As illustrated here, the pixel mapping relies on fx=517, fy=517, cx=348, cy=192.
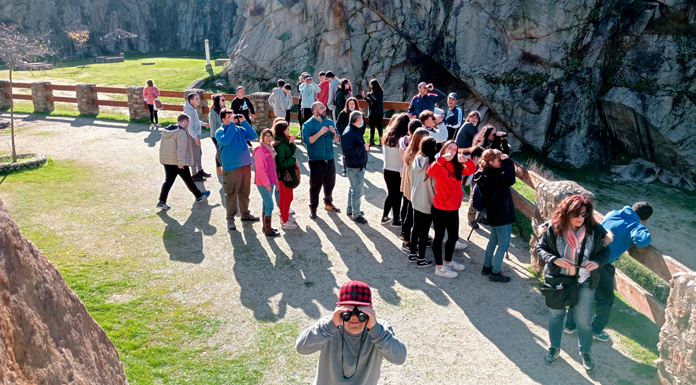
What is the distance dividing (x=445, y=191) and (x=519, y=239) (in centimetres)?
253

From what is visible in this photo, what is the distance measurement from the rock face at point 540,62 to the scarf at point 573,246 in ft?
56.1

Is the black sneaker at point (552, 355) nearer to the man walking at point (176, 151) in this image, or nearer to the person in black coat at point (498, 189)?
the person in black coat at point (498, 189)

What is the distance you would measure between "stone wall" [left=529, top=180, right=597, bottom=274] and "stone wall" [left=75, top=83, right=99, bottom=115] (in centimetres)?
1553

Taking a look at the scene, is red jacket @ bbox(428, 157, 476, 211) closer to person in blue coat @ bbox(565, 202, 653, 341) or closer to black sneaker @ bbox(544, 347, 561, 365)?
person in blue coat @ bbox(565, 202, 653, 341)

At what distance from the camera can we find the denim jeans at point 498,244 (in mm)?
6547

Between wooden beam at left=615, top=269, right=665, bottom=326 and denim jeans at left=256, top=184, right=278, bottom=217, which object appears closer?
wooden beam at left=615, top=269, right=665, bottom=326

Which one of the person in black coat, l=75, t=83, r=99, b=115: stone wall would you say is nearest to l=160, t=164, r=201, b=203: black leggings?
the person in black coat

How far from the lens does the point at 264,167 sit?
776 cm

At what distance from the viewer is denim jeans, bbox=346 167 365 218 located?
8531 mm

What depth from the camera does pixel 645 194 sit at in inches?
711

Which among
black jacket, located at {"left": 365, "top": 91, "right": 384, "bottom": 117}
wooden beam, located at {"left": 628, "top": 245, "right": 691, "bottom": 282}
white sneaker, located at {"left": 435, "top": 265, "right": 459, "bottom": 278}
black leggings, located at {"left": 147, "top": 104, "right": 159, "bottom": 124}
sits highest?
black jacket, located at {"left": 365, "top": 91, "right": 384, "bottom": 117}

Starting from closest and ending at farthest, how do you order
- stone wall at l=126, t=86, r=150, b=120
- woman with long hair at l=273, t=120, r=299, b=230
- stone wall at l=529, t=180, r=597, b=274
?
stone wall at l=529, t=180, r=597, b=274
woman with long hair at l=273, t=120, r=299, b=230
stone wall at l=126, t=86, r=150, b=120

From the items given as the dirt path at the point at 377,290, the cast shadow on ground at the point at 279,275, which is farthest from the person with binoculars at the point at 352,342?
the cast shadow on ground at the point at 279,275

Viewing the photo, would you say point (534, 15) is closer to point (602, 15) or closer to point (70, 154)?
point (602, 15)
